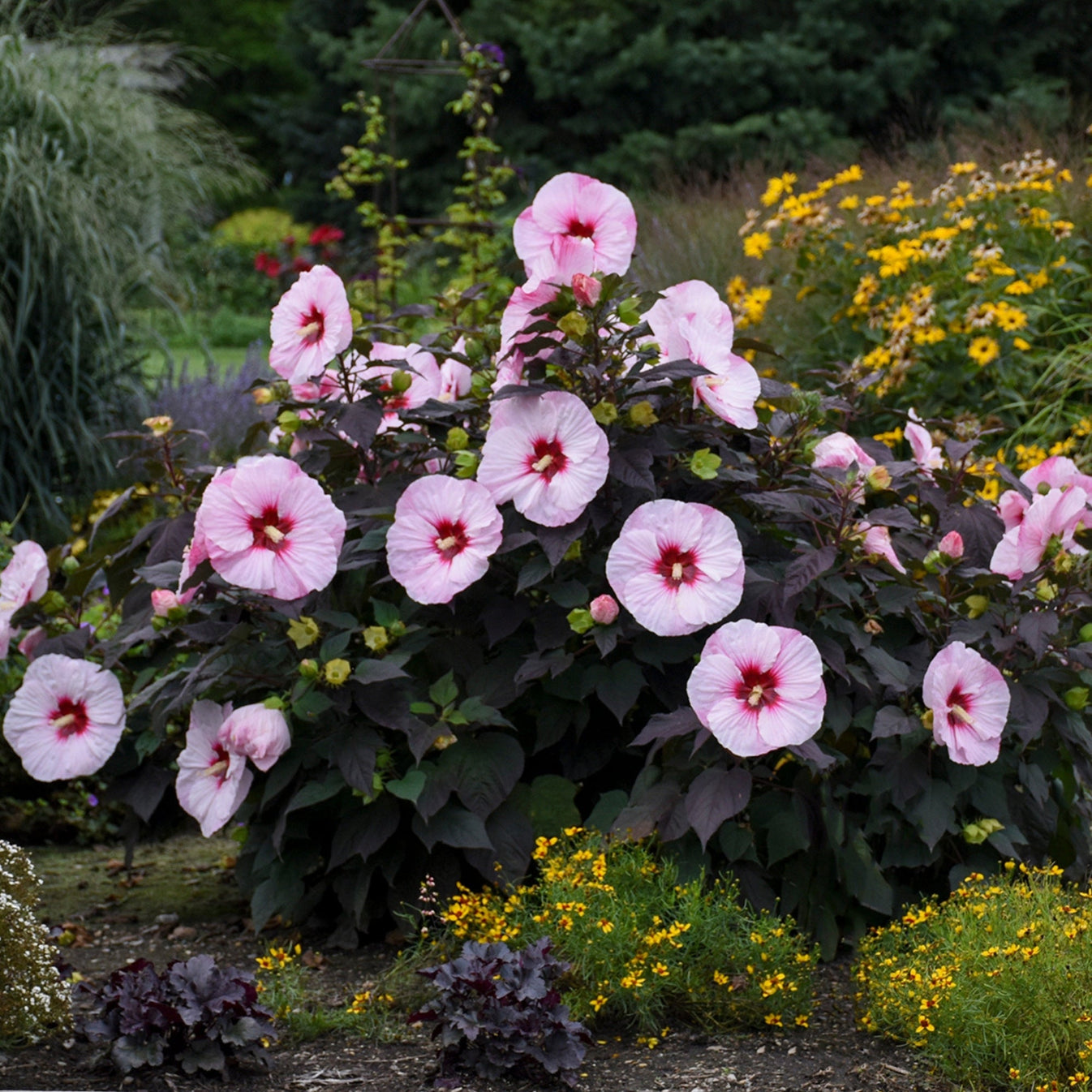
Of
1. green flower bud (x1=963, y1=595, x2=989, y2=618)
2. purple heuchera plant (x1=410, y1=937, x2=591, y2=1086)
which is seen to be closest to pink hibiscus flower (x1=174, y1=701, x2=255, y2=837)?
purple heuchera plant (x1=410, y1=937, x2=591, y2=1086)

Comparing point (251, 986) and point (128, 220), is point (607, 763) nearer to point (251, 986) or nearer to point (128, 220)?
point (251, 986)

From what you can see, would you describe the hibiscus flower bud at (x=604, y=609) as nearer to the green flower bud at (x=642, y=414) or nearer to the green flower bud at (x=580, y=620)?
the green flower bud at (x=580, y=620)

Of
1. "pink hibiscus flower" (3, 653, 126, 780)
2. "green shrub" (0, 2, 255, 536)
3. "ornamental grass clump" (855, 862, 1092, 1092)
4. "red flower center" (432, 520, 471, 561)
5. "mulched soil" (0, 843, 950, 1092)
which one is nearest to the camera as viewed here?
"ornamental grass clump" (855, 862, 1092, 1092)

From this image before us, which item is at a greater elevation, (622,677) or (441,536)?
(441,536)

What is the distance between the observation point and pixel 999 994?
1.80m

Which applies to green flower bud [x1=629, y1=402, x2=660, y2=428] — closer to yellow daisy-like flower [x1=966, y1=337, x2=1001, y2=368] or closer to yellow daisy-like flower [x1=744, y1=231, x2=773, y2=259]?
yellow daisy-like flower [x1=966, y1=337, x2=1001, y2=368]

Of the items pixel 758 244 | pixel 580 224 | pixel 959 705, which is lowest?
pixel 959 705

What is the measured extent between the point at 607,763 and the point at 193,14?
23.5 m

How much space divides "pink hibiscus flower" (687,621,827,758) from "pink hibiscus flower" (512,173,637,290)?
702mm

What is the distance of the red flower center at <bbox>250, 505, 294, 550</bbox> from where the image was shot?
2.27 meters

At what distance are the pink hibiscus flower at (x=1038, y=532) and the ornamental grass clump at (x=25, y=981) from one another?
1.66m

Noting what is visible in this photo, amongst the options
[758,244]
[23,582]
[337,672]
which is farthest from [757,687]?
[758,244]

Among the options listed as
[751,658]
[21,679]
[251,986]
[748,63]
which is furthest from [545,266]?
[748,63]

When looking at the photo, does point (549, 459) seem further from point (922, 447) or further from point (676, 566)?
point (922, 447)
